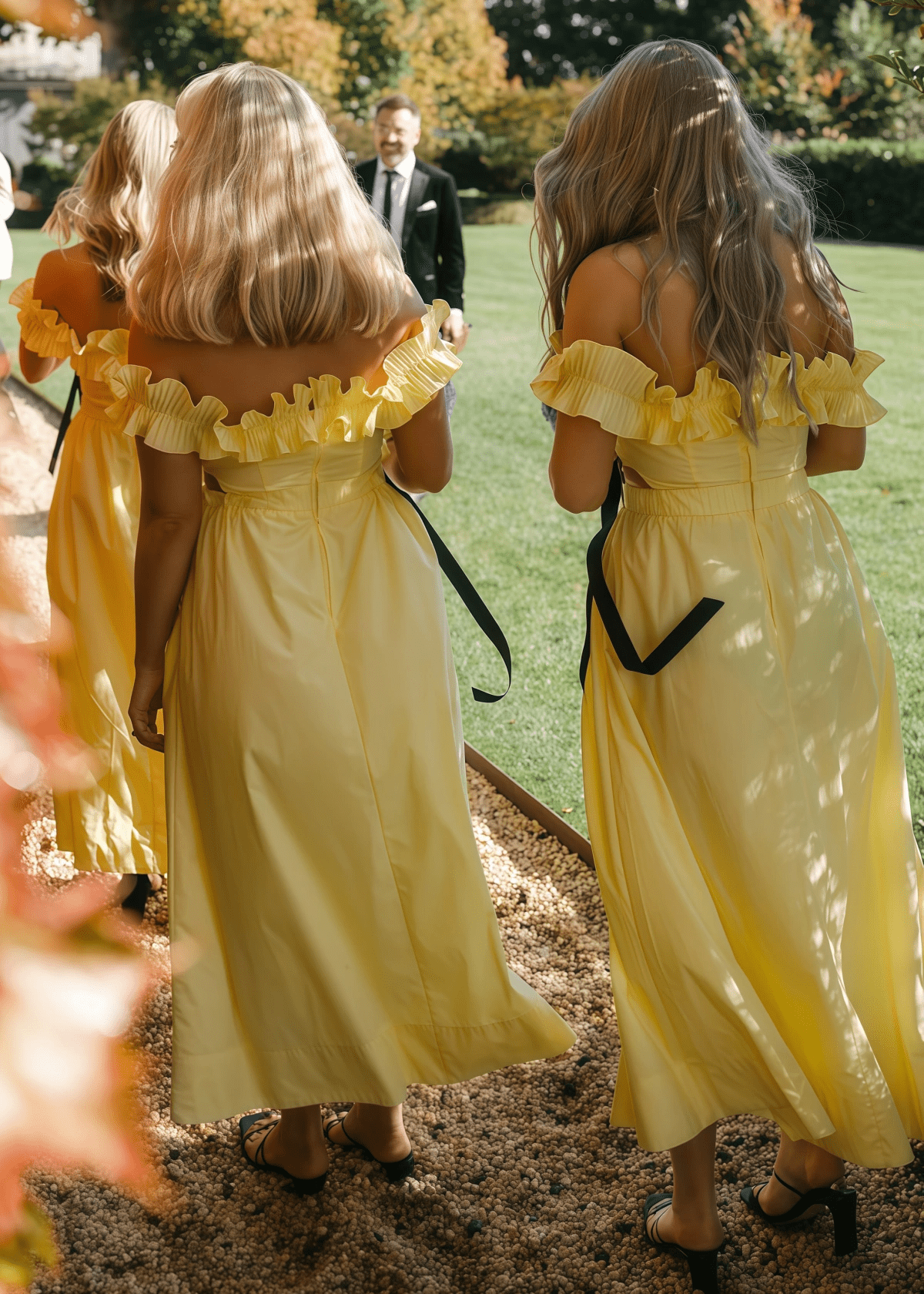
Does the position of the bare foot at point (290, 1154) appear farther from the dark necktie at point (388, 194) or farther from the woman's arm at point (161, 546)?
the dark necktie at point (388, 194)

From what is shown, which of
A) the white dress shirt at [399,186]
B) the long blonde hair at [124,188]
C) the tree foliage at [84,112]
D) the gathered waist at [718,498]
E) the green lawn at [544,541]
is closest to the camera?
the gathered waist at [718,498]

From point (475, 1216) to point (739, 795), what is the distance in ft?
3.93

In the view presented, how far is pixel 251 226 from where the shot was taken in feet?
6.87

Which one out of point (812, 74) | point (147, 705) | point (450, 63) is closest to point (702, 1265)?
point (147, 705)

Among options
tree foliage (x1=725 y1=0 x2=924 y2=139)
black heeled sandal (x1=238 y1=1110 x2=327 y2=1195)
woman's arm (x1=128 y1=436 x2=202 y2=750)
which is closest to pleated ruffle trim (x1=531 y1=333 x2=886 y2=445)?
woman's arm (x1=128 y1=436 x2=202 y2=750)

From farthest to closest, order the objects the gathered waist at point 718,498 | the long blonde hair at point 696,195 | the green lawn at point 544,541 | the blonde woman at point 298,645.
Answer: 1. the green lawn at point 544,541
2. the gathered waist at point 718,498
3. the blonde woman at point 298,645
4. the long blonde hair at point 696,195

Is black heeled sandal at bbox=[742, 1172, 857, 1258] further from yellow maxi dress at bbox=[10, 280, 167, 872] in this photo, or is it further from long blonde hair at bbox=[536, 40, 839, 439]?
yellow maxi dress at bbox=[10, 280, 167, 872]

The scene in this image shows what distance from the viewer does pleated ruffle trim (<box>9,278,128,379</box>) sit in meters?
3.37

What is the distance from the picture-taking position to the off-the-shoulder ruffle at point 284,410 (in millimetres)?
2180

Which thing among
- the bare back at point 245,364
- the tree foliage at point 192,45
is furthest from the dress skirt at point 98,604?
the tree foliage at point 192,45

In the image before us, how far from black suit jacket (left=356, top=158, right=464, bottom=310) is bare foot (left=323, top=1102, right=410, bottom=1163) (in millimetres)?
5610

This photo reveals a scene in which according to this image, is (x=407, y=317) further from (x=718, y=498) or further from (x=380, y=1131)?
(x=380, y=1131)

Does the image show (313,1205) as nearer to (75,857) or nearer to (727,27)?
(75,857)

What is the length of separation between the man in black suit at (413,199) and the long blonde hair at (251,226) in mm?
5049
